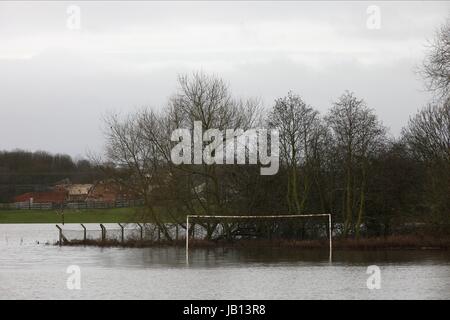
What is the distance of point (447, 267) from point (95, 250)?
78.2 ft

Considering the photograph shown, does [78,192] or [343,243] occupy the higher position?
[78,192]

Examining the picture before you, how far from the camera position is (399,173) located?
49031 millimetres

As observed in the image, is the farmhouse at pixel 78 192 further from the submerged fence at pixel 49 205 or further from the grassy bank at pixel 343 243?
the grassy bank at pixel 343 243

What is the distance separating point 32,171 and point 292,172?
275 ft

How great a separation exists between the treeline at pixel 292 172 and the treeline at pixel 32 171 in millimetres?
57702

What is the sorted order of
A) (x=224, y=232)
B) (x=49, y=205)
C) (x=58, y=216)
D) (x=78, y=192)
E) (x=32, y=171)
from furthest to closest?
(x=32, y=171), (x=78, y=192), (x=49, y=205), (x=58, y=216), (x=224, y=232)

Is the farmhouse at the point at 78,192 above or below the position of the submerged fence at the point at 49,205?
above

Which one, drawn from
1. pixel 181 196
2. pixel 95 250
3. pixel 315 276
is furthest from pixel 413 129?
pixel 315 276

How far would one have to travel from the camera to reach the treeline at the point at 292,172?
159 feet

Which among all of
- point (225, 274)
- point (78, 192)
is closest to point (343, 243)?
point (225, 274)

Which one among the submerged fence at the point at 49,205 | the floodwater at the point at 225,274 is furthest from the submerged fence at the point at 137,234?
the submerged fence at the point at 49,205

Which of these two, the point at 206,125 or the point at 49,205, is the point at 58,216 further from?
the point at 206,125

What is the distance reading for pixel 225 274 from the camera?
99.0ft
